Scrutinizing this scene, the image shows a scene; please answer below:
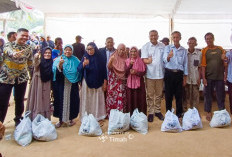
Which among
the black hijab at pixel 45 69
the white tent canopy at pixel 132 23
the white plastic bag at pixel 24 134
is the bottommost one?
the white plastic bag at pixel 24 134

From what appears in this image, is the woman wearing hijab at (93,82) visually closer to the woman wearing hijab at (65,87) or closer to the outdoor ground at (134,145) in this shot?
the woman wearing hijab at (65,87)

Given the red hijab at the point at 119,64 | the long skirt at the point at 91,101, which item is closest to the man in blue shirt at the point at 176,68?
the red hijab at the point at 119,64

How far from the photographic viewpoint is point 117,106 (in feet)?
11.6

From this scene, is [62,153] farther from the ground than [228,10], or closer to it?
closer to it

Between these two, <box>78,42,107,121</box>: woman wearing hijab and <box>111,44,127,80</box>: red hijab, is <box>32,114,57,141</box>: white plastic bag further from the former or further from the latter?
<box>111,44,127,80</box>: red hijab

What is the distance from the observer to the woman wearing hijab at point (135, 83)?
137 inches

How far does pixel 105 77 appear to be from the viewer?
11.5 ft

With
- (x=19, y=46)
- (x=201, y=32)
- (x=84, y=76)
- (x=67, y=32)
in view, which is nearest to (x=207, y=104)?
(x=84, y=76)

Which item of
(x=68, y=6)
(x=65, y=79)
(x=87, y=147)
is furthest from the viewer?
(x=68, y=6)

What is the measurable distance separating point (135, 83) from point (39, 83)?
62.5 inches

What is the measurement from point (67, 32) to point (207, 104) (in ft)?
18.9

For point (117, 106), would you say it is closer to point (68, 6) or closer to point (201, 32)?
point (68, 6)

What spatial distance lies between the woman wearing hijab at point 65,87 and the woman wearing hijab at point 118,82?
0.60 meters

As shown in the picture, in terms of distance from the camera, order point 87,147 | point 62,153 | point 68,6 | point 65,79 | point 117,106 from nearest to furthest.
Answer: point 62,153
point 87,147
point 65,79
point 117,106
point 68,6
